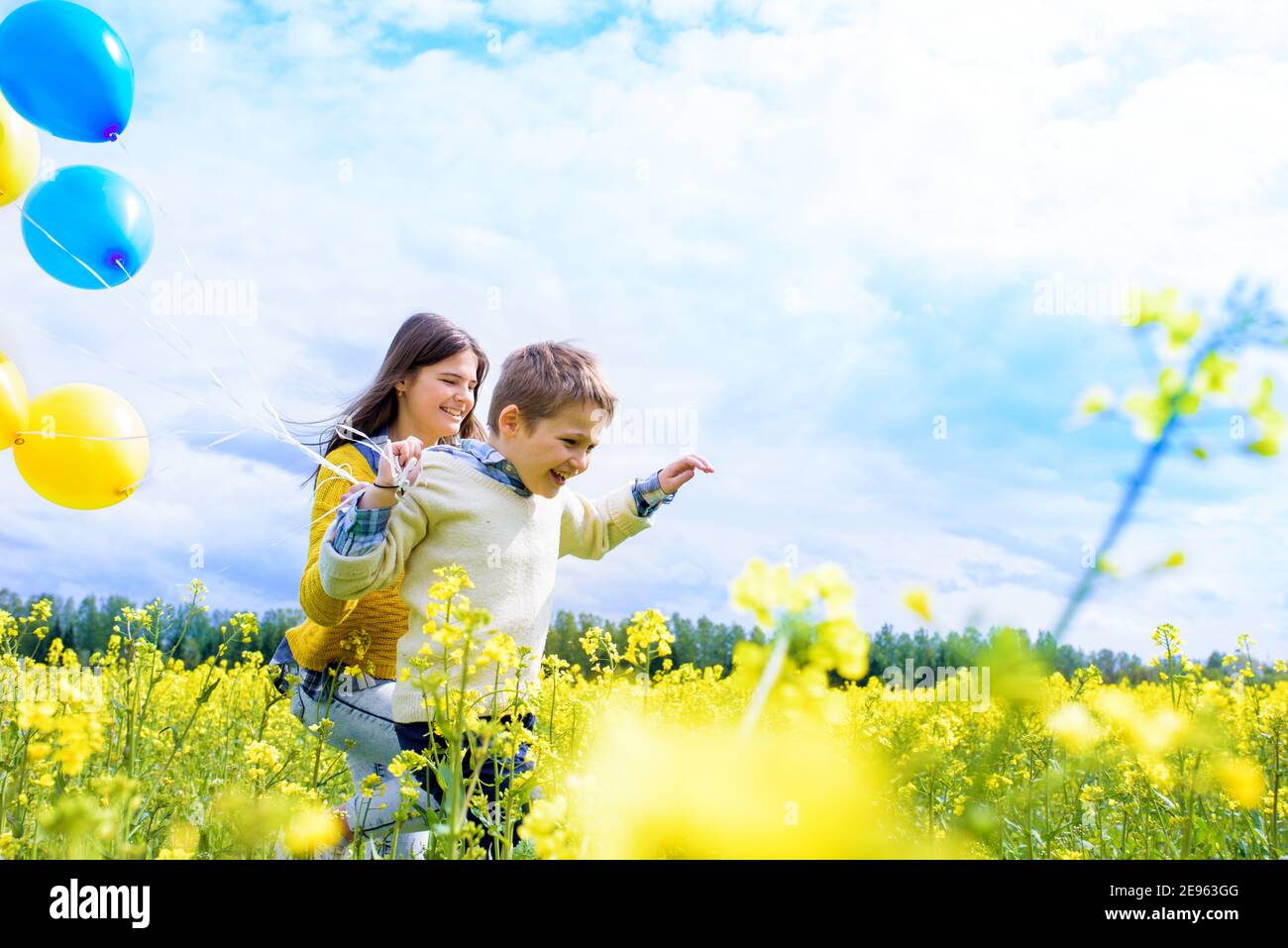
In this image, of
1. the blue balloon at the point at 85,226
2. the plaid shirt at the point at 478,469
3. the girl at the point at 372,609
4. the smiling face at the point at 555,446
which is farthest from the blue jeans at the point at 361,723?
the blue balloon at the point at 85,226

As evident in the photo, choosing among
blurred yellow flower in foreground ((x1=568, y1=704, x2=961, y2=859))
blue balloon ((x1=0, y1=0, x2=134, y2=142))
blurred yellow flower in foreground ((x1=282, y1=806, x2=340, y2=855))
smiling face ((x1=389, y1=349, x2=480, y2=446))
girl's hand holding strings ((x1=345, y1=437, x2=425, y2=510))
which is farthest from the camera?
blue balloon ((x1=0, y1=0, x2=134, y2=142))

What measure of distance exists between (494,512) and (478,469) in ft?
0.47

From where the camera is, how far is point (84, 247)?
133 inches

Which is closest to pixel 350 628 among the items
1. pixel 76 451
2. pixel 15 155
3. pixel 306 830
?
pixel 306 830

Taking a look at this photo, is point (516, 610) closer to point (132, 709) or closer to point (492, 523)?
point (492, 523)

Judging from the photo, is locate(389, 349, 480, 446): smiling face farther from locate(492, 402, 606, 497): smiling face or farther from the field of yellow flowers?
the field of yellow flowers

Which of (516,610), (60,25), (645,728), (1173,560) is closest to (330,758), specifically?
(516,610)

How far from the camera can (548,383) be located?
2.37 m

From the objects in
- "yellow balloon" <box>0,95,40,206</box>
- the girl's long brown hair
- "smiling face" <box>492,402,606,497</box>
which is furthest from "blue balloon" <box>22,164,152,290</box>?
"smiling face" <box>492,402,606,497</box>

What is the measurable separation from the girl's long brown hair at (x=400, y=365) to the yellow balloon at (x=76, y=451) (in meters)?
0.79

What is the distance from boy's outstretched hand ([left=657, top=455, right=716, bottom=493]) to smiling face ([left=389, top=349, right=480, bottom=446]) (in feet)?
2.47

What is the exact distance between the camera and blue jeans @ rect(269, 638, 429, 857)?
2396 mm

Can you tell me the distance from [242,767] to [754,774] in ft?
9.42

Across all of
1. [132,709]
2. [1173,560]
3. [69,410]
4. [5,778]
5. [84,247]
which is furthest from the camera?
[84,247]
